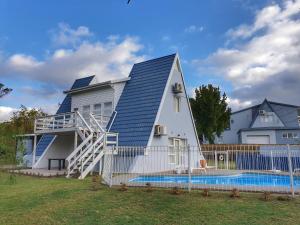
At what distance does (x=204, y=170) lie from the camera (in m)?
16.9

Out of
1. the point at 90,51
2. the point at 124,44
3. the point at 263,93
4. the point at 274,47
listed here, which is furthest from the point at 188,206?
the point at 263,93

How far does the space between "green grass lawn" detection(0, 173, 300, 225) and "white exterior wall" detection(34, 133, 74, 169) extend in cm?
1314

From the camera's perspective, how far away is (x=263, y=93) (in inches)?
2045

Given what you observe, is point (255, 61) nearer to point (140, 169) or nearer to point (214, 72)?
point (214, 72)

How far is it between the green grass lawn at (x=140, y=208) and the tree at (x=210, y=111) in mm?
31957

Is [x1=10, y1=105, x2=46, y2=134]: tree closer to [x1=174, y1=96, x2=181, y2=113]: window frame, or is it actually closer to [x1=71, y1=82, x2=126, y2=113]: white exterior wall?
[x1=71, y1=82, x2=126, y2=113]: white exterior wall

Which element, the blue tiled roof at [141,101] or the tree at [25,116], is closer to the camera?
the blue tiled roof at [141,101]

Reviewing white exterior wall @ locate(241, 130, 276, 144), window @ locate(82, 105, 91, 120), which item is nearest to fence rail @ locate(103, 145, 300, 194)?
window @ locate(82, 105, 91, 120)

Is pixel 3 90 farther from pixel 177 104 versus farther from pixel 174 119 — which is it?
pixel 177 104

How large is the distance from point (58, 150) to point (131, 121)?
782cm

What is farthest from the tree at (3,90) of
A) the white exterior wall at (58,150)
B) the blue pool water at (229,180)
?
the blue pool water at (229,180)

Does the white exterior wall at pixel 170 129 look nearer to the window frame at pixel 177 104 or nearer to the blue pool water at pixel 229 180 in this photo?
the window frame at pixel 177 104

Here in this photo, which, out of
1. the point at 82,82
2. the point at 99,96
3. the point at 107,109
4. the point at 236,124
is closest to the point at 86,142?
the point at 107,109

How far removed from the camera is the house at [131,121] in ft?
57.8
